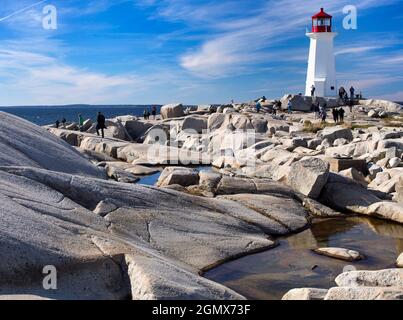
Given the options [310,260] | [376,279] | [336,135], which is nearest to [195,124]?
[336,135]

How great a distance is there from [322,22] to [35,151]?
194 ft

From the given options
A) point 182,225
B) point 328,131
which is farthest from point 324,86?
point 182,225

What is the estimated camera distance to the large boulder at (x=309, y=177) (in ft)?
69.2

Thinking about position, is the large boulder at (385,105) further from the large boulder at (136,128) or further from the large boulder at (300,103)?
the large boulder at (136,128)

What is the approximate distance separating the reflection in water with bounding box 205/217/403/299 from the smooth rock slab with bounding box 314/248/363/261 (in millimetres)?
247

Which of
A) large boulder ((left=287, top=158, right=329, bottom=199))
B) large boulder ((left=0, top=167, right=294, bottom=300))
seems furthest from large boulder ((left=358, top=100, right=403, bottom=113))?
large boulder ((left=0, top=167, right=294, bottom=300))

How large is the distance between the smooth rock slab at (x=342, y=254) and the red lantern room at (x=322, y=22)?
191 ft

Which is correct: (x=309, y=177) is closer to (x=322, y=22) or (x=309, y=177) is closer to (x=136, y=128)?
(x=136, y=128)

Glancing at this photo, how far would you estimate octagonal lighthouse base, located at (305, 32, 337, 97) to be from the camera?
2625 inches

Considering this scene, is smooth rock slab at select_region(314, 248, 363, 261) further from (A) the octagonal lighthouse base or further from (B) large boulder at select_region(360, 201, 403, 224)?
(A) the octagonal lighthouse base
